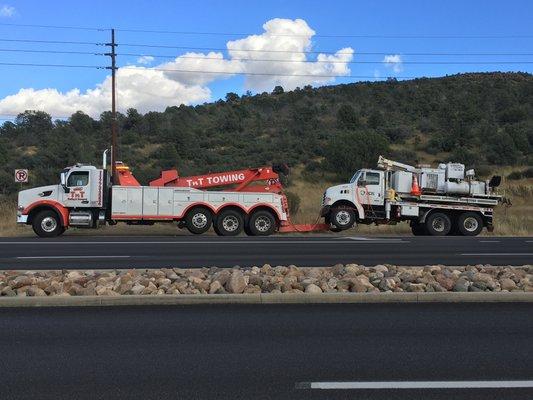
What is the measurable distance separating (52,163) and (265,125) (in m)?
33.7

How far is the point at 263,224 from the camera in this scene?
23672 mm

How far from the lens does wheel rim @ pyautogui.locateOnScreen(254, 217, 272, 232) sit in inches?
929

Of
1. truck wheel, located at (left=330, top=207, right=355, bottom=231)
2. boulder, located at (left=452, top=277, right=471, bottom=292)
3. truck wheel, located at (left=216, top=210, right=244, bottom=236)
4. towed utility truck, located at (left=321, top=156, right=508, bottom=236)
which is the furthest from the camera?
towed utility truck, located at (left=321, top=156, right=508, bottom=236)

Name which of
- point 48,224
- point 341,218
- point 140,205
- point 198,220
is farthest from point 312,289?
point 48,224

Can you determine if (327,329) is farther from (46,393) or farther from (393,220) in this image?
(393,220)

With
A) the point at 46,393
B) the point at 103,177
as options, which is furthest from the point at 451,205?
the point at 46,393

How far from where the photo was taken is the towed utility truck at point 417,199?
24.8m

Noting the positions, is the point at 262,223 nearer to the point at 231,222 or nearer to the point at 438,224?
the point at 231,222

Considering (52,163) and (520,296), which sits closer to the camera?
(520,296)

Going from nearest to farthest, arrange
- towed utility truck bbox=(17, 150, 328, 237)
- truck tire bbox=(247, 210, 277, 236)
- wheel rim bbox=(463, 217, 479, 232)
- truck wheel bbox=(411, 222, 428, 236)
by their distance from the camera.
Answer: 1. towed utility truck bbox=(17, 150, 328, 237)
2. truck tire bbox=(247, 210, 277, 236)
3. wheel rim bbox=(463, 217, 479, 232)
4. truck wheel bbox=(411, 222, 428, 236)

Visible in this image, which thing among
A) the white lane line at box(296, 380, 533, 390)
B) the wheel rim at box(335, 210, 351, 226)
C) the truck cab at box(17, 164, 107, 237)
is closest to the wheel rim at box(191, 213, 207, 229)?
the truck cab at box(17, 164, 107, 237)

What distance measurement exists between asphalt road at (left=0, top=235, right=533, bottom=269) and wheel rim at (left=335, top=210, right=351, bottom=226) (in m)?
4.13

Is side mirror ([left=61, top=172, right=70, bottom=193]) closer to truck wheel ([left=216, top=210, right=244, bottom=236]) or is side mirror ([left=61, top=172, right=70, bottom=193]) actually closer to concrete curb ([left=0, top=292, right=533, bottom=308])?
truck wheel ([left=216, top=210, right=244, bottom=236])

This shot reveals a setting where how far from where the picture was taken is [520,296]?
29.1 ft
